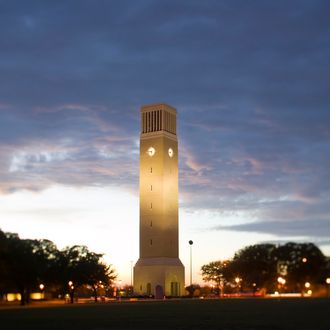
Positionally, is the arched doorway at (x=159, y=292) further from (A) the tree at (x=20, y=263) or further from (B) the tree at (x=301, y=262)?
(B) the tree at (x=301, y=262)

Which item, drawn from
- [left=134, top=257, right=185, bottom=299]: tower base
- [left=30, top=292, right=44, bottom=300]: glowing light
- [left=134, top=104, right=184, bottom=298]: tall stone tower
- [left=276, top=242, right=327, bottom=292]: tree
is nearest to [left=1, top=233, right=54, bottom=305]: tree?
[left=30, top=292, right=44, bottom=300]: glowing light

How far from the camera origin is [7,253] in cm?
7325

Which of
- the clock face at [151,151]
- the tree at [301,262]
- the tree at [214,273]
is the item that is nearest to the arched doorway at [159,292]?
the clock face at [151,151]

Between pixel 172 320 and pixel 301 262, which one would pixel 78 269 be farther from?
pixel 172 320

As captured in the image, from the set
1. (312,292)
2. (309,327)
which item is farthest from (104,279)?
(309,327)

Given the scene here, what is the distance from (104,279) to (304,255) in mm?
50456

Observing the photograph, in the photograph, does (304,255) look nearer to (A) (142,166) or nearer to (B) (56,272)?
(A) (142,166)

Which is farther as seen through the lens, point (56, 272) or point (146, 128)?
point (146, 128)

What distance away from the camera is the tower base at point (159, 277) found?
4377 inches

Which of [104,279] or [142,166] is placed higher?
[142,166]

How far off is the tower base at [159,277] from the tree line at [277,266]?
28317 mm

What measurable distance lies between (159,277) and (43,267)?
109ft

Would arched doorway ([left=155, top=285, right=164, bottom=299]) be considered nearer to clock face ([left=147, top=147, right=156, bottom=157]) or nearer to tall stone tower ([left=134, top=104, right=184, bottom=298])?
tall stone tower ([left=134, top=104, right=184, bottom=298])

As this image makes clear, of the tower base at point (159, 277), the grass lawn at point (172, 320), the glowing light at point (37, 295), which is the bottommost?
the grass lawn at point (172, 320)
